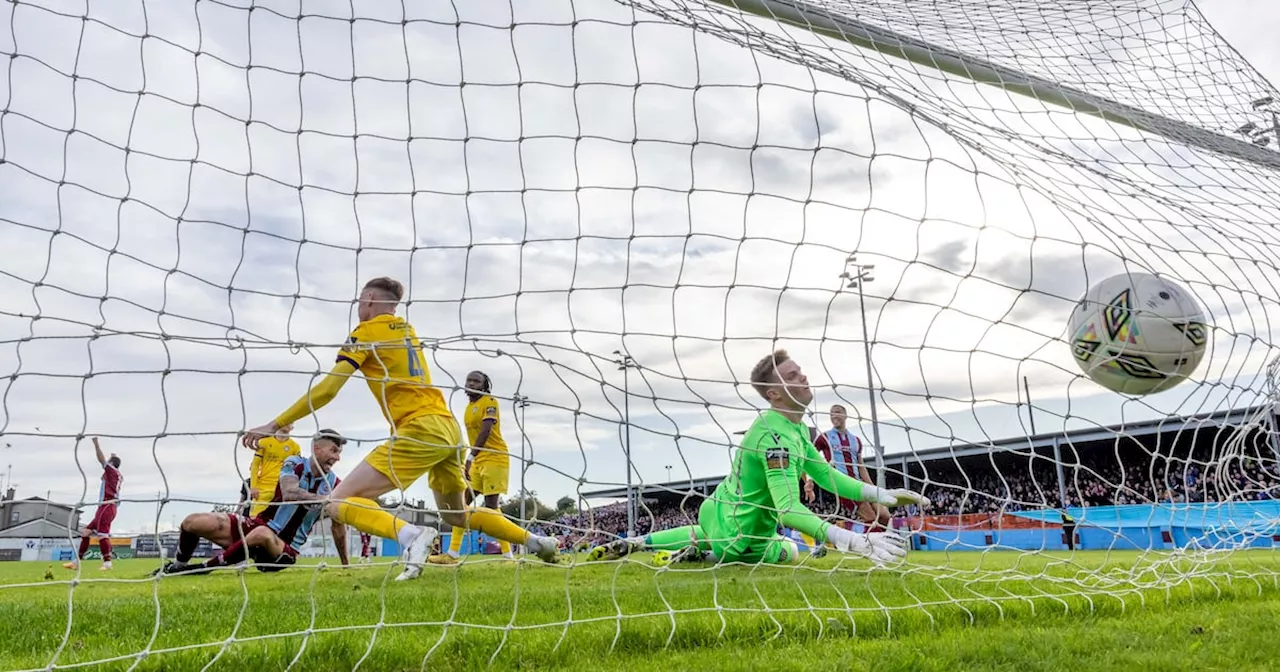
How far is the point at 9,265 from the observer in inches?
120

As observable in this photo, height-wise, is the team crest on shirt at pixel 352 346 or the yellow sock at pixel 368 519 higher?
the team crest on shirt at pixel 352 346

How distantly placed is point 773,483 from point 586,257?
2094 millimetres

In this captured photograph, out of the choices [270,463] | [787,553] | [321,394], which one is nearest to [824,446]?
[787,553]

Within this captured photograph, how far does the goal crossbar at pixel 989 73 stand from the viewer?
187 inches

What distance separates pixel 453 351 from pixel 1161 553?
4.25 metres

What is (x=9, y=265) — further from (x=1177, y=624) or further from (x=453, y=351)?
(x=1177, y=624)

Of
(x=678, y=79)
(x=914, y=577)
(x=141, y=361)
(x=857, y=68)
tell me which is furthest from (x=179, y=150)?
(x=914, y=577)

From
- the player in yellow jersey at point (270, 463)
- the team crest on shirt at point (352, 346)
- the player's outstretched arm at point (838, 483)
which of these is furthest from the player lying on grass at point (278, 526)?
the player's outstretched arm at point (838, 483)

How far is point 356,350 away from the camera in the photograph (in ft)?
12.7

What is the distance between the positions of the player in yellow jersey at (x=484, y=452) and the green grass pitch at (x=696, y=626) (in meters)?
1.98

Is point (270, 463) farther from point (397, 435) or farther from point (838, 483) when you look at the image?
point (838, 483)

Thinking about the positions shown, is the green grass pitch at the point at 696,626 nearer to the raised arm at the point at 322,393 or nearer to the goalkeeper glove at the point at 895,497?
the goalkeeper glove at the point at 895,497

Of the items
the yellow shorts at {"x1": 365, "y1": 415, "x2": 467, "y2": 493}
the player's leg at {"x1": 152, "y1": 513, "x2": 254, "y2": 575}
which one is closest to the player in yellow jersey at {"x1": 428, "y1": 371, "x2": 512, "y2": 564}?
the player's leg at {"x1": 152, "y1": 513, "x2": 254, "y2": 575}

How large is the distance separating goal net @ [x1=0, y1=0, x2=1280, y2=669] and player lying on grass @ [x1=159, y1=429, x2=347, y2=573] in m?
0.91
